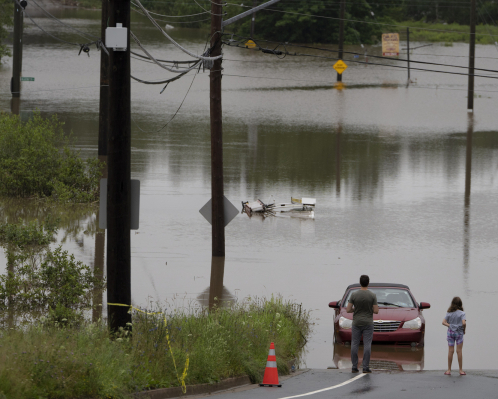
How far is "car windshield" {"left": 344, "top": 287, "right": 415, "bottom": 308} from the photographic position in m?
A: 13.7

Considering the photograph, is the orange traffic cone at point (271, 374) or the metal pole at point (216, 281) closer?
the orange traffic cone at point (271, 374)

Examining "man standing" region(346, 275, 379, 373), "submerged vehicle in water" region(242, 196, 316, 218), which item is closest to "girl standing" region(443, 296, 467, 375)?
"man standing" region(346, 275, 379, 373)

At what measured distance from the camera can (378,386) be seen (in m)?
9.91

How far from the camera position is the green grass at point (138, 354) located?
793 centimetres

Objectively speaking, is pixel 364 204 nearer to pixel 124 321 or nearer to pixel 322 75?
pixel 124 321

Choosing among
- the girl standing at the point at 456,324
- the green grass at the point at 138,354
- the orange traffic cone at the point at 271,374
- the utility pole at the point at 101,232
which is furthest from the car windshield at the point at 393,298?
the utility pole at the point at 101,232

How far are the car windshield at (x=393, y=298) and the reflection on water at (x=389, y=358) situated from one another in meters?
0.88

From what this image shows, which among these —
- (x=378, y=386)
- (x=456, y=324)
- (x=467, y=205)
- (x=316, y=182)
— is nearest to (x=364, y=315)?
(x=456, y=324)

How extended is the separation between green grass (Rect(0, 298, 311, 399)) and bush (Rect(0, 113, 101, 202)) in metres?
14.0

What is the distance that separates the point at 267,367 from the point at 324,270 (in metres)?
8.30

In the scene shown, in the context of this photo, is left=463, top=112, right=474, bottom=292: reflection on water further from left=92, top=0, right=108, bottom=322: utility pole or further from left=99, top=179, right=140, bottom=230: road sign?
left=99, top=179, right=140, bottom=230: road sign

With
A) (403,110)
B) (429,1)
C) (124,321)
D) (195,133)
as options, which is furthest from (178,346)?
(429,1)

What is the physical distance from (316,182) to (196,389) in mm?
22582

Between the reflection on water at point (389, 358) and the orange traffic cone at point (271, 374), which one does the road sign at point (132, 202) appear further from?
the reflection on water at point (389, 358)
